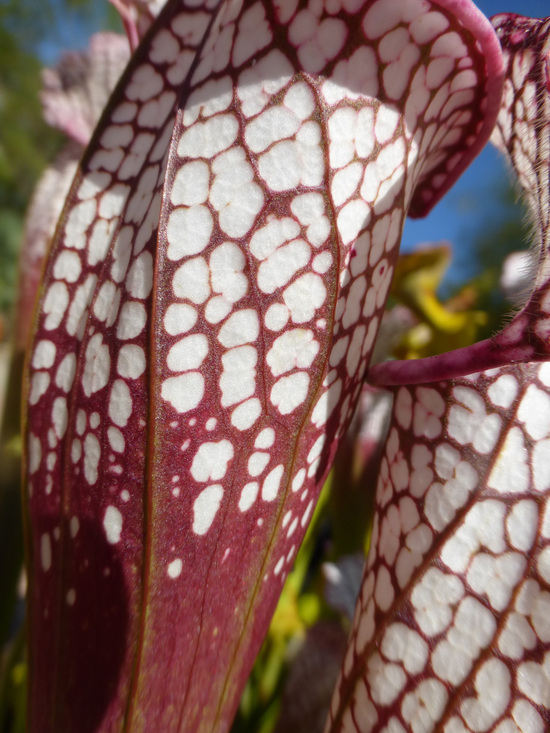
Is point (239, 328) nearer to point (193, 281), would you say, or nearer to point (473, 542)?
point (193, 281)

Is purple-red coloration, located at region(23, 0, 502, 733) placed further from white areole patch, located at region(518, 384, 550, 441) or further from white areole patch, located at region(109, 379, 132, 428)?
white areole patch, located at region(518, 384, 550, 441)

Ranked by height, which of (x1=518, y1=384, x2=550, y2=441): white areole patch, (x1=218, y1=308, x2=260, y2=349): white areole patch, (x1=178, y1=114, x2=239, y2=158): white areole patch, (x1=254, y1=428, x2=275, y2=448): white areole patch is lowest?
(x1=254, y1=428, x2=275, y2=448): white areole patch

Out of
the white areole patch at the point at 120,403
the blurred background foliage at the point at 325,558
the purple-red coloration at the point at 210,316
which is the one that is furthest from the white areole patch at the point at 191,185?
the blurred background foliage at the point at 325,558

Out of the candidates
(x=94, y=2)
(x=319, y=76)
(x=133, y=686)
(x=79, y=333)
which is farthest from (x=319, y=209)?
(x=94, y=2)

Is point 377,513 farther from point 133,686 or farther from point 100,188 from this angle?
point 100,188

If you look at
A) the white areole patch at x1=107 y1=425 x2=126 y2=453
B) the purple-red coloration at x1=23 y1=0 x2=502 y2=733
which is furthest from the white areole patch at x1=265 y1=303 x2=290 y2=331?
the white areole patch at x1=107 y1=425 x2=126 y2=453

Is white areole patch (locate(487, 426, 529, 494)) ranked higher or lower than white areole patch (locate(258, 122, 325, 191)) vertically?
lower

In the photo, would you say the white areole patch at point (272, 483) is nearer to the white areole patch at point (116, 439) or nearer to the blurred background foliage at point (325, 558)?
the white areole patch at point (116, 439)
